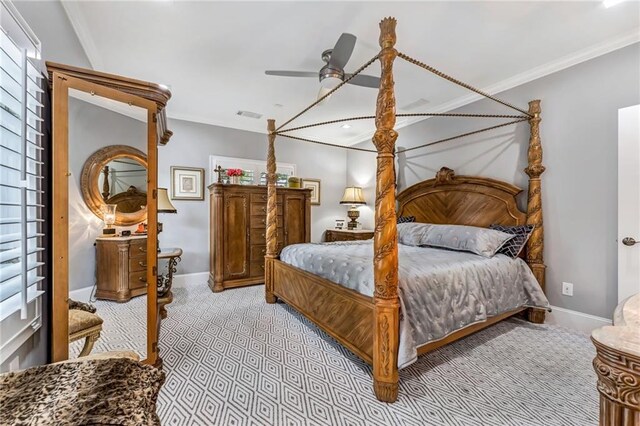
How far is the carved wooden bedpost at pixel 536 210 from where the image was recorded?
9.52 ft

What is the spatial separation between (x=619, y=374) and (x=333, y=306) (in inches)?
72.6

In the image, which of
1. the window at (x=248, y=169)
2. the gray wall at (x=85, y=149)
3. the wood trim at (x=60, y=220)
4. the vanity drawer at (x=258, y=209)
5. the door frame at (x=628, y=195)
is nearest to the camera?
the wood trim at (x=60, y=220)

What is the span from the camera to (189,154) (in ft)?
14.6

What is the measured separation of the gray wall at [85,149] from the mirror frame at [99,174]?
1.3 inches

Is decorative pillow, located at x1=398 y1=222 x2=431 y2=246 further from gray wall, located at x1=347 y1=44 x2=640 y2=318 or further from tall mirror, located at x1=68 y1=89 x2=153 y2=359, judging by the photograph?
tall mirror, located at x1=68 y1=89 x2=153 y2=359

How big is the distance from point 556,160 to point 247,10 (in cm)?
334

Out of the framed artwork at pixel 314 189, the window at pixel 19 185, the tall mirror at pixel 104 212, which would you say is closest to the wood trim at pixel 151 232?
the tall mirror at pixel 104 212

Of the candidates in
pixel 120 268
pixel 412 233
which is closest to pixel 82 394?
pixel 120 268

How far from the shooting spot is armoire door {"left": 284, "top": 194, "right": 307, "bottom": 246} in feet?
15.2

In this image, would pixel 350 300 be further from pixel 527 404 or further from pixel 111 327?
pixel 111 327

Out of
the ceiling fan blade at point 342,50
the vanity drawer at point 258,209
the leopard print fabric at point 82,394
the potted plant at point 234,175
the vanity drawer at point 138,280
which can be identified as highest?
the ceiling fan blade at point 342,50

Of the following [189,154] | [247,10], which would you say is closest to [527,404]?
[247,10]

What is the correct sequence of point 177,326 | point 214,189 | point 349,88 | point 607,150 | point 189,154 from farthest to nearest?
point 189,154, point 214,189, point 349,88, point 177,326, point 607,150

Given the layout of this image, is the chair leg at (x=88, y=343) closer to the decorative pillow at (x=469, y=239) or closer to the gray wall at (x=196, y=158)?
the gray wall at (x=196, y=158)
